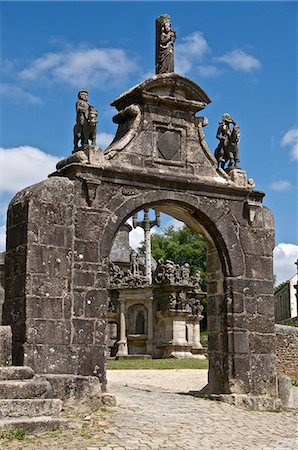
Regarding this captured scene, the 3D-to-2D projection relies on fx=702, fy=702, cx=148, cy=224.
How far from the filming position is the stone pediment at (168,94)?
11.6m

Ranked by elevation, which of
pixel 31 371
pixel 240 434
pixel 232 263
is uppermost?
pixel 232 263

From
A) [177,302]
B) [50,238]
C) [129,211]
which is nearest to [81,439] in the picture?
[50,238]

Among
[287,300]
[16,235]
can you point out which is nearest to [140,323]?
[16,235]

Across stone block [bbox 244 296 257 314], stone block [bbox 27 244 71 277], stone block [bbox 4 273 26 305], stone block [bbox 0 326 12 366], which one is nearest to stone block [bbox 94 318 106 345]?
stone block [bbox 27 244 71 277]

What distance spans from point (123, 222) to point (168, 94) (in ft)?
8.11

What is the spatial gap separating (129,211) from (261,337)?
312 centimetres

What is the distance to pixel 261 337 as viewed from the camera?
38.5ft

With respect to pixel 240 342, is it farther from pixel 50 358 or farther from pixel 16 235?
pixel 16 235

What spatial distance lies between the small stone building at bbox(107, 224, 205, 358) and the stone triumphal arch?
1316 cm

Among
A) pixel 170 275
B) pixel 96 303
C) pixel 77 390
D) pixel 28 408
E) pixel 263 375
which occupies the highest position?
pixel 170 275

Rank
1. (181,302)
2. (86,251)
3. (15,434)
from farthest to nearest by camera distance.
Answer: (181,302) → (86,251) → (15,434)

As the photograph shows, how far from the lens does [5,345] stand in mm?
9484

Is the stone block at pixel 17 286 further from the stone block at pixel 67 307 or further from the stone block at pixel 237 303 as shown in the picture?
the stone block at pixel 237 303

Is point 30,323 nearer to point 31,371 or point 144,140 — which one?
point 31,371
